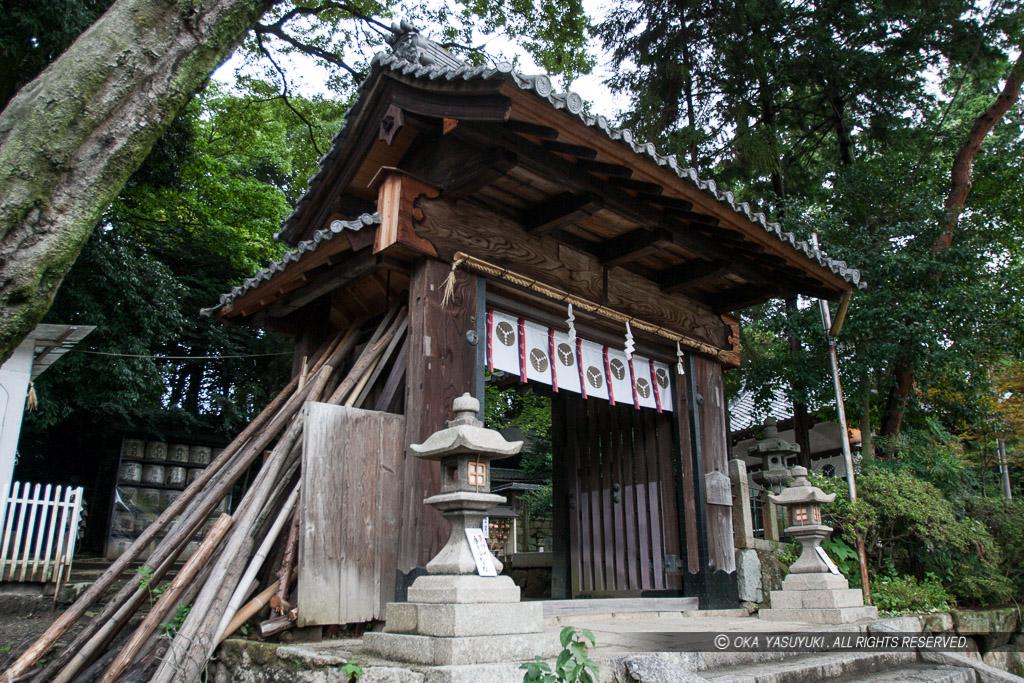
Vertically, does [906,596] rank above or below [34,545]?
below

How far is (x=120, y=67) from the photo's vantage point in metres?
3.29

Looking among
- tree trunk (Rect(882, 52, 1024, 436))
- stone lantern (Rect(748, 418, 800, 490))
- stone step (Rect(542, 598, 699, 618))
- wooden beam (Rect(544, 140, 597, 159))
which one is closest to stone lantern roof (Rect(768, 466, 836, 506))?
stone step (Rect(542, 598, 699, 618))

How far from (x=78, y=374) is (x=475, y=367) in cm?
1011

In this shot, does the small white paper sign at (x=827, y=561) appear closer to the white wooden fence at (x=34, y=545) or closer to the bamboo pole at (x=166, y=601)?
the bamboo pole at (x=166, y=601)

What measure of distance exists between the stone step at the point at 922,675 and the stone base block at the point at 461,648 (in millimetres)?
2503

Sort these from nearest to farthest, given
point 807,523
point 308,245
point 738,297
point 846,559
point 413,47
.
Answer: point 308,245, point 413,47, point 807,523, point 738,297, point 846,559

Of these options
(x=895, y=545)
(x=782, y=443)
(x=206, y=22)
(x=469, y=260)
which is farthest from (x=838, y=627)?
(x=206, y=22)

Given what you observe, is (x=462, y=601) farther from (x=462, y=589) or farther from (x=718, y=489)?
(x=718, y=489)

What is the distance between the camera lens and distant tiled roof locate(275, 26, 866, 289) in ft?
15.9

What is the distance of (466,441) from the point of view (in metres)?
3.95

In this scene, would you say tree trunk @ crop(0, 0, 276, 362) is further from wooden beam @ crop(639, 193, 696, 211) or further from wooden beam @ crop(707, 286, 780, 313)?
wooden beam @ crop(707, 286, 780, 313)

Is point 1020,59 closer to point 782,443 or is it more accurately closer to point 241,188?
point 782,443

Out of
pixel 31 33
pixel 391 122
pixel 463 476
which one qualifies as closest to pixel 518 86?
pixel 391 122

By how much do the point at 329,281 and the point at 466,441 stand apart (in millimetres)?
3127
